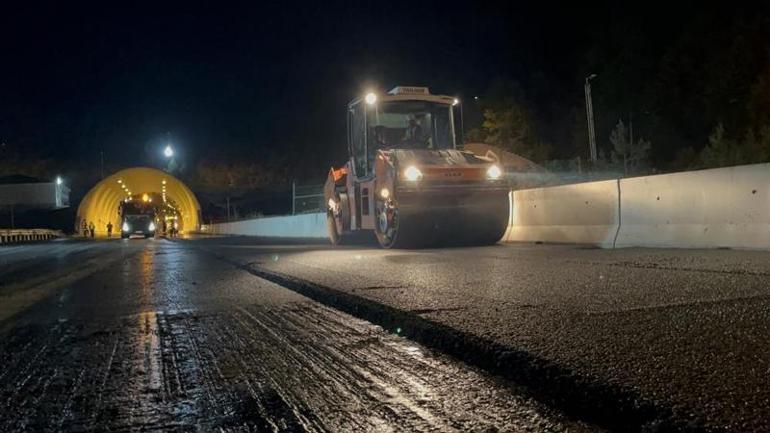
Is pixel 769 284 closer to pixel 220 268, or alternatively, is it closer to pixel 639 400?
pixel 639 400

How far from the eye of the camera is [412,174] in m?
14.6

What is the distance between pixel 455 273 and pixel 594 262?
2011mm

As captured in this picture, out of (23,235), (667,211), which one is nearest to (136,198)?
(23,235)

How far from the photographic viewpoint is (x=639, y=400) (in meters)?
3.23

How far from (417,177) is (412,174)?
12 cm

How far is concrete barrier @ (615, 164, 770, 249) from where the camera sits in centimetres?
1033

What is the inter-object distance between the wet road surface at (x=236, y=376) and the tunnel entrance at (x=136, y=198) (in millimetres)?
61501

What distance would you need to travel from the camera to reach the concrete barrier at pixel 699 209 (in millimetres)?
10328

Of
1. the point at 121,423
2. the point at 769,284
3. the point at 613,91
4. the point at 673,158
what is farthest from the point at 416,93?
the point at 613,91

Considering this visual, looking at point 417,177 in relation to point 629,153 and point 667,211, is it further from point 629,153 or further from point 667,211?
point 629,153

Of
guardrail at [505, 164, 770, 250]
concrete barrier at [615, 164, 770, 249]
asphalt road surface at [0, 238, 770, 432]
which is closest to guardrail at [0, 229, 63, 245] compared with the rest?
guardrail at [505, 164, 770, 250]

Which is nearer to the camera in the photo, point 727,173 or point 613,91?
point 727,173

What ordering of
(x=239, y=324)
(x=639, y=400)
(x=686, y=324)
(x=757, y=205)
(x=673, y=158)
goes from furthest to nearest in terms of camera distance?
(x=673, y=158) → (x=757, y=205) → (x=239, y=324) → (x=686, y=324) → (x=639, y=400)

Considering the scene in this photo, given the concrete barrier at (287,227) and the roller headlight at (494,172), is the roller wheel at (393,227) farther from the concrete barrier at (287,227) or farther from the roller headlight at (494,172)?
the concrete barrier at (287,227)
